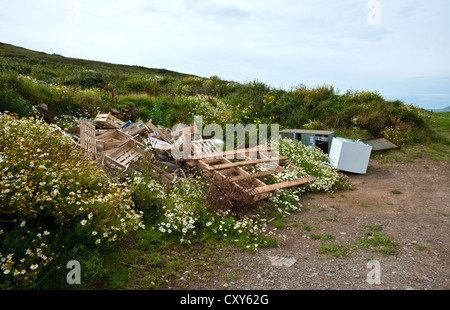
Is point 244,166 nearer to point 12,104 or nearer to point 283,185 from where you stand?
point 283,185

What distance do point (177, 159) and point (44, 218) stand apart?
3571 mm

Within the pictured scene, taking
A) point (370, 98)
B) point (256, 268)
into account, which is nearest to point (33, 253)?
point (256, 268)

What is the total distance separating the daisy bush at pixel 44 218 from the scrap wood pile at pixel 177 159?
5.66 ft

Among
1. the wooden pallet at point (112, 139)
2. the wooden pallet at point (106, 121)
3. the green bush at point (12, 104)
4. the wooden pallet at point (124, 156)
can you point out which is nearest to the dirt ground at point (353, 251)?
the wooden pallet at point (124, 156)

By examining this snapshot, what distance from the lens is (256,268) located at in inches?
139

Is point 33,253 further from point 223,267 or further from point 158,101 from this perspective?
point 158,101

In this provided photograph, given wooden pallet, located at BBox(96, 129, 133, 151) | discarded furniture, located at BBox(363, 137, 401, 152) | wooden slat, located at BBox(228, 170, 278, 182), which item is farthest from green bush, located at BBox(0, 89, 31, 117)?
discarded furniture, located at BBox(363, 137, 401, 152)

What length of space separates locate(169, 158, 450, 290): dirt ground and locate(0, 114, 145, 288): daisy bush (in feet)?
3.96

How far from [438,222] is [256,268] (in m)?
3.74

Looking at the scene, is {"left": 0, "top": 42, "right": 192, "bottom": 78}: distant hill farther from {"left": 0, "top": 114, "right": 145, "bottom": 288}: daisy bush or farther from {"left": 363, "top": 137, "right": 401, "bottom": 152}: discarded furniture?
{"left": 0, "top": 114, "right": 145, "bottom": 288}: daisy bush

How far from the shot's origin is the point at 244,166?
278 inches

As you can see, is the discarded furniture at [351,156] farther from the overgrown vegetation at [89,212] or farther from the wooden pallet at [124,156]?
the wooden pallet at [124,156]

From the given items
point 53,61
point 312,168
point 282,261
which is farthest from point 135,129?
point 53,61

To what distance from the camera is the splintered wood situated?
218 inches
